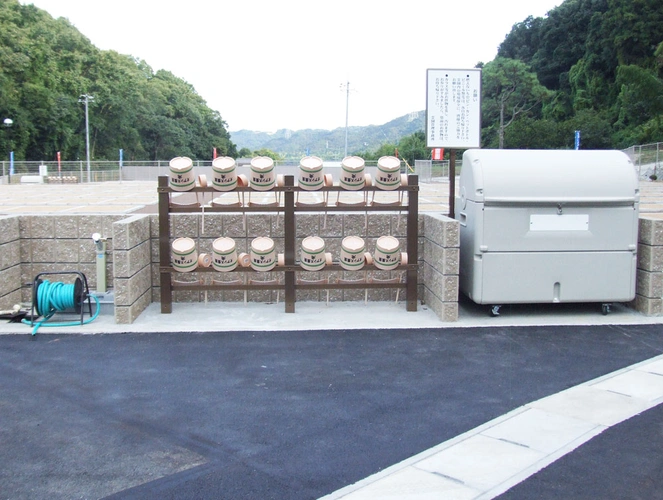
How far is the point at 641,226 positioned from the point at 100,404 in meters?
7.05

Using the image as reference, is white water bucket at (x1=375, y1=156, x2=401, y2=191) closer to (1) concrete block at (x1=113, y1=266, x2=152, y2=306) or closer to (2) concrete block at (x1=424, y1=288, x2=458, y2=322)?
(2) concrete block at (x1=424, y1=288, x2=458, y2=322)

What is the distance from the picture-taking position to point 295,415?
5.52 m

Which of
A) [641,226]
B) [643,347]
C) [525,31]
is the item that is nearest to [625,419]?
[643,347]

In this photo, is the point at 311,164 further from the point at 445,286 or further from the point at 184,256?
the point at 445,286

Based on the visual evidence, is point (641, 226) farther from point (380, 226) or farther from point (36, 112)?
point (36, 112)

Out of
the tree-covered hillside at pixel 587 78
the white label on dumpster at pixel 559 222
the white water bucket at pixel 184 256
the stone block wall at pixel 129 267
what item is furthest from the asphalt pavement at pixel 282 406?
the tree-covered hillside at pixel 587 78

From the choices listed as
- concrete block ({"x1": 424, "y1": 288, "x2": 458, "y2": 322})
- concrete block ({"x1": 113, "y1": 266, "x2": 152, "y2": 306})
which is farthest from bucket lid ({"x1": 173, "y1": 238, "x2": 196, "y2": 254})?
concrete block ({"x1": 424, "y1": 288, "x2": 458, "y2": 322})

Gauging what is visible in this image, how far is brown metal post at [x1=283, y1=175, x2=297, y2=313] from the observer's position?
8805mm

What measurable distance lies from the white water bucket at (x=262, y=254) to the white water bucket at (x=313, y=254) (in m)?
0.40

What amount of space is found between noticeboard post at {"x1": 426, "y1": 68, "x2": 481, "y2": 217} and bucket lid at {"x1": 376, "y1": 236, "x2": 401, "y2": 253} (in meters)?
1.69

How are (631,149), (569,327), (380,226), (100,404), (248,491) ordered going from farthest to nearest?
(631,149) → (380,226) → (569,327) → (100,404) → (248,491)

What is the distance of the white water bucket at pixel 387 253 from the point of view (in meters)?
8.77

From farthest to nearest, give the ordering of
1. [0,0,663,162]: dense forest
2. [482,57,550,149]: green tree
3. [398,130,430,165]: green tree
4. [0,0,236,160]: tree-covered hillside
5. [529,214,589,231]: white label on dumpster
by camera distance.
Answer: [398,130,430,165]: green tree < [482,57,550,149]: green tree < [0,0,236,160]: tree-covered hillside < [0,0,663,162]: dense forest < [529,214,589,231]: white label on dumpster

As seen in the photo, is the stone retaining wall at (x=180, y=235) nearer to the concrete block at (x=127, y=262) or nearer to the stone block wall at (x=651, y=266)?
the concrete block at (x=127, y=262)
